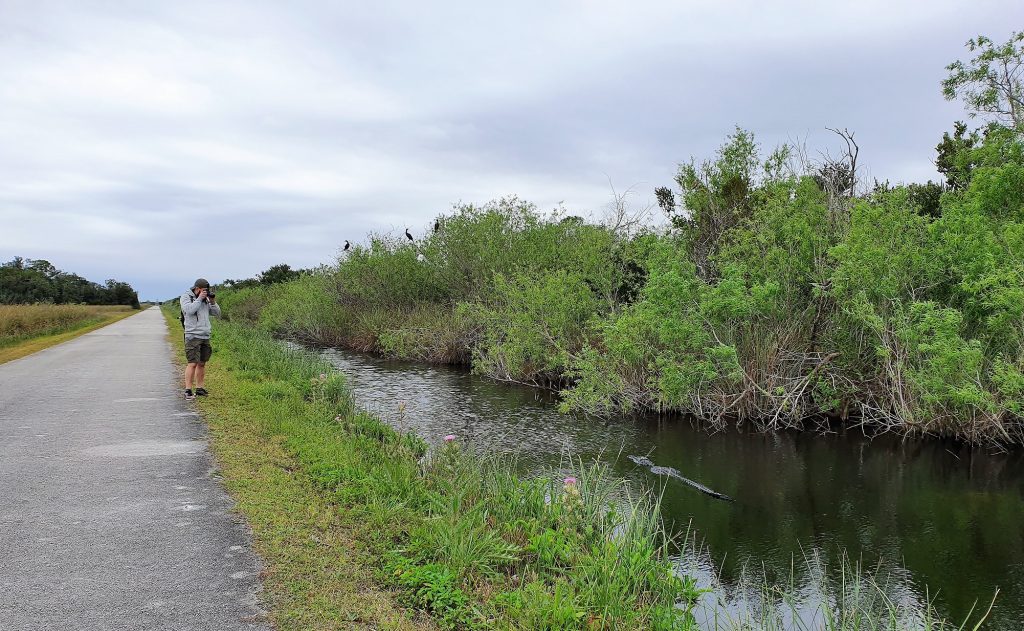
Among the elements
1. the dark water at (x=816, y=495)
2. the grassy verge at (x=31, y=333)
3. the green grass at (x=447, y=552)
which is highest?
the grassy verge at (x=31, y=333)

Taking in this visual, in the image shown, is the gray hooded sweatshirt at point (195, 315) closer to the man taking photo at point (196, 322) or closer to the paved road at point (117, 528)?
the man taking photo at point (196, 322)

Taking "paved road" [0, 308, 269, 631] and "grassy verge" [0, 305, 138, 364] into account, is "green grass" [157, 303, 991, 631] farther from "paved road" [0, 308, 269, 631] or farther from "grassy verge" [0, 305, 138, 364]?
"grassy verge" [0, 305, 138, 364]

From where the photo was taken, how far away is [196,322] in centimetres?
1164

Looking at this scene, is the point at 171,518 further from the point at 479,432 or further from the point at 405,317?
the point at 405,317

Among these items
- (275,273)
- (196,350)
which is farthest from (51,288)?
(196,350)

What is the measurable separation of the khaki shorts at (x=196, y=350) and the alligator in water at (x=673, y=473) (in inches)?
314

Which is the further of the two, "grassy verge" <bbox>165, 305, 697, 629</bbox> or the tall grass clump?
the tall grass clump

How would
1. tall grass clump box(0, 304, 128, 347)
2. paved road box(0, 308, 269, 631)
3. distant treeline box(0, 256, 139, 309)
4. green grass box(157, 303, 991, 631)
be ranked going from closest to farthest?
paved road box(0, 308, 269, 631) < green grass box(157, 303, 991, 631) < tall grass clump box(0, 304, 128, 347) < distant treeline box(0, 256, 139, 309)

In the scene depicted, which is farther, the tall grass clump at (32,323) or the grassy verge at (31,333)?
the tall grass clump at (32,323)

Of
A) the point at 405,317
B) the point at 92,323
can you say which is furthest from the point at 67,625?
the point at 92,323

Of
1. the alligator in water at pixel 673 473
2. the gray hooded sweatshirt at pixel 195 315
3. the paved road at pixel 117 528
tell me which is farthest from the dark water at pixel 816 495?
the gray hooded sweatshirt at pixel 195 315

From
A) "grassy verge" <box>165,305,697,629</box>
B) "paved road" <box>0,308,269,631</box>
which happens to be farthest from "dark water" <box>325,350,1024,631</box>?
"paved road" <box>0,308,269,631</box>

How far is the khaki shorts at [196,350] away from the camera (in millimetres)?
11656

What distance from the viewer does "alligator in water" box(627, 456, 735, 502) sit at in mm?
9508
